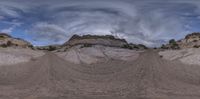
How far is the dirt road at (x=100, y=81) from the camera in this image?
97.6ft

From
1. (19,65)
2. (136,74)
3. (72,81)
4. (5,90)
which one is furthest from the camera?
(19,65)

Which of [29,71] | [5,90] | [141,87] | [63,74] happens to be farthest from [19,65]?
[141,87]

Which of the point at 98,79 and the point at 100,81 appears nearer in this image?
the point at 100,81

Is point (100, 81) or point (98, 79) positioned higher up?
point (98, 79)

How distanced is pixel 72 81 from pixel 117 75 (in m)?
5.51

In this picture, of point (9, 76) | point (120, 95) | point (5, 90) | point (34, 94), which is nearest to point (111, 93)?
point (120, 95)

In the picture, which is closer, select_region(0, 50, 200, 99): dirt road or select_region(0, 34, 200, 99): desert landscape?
select_region(0, 50, 200, 99): dirt road

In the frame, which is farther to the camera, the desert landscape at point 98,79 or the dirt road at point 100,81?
the desert landscape at point 98,79

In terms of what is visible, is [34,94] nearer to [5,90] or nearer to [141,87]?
[5,90]

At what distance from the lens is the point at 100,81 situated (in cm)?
3709

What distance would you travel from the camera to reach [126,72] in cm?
4178

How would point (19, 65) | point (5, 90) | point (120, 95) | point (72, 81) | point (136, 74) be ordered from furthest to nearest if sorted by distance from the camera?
point (19, 65) < point (136, 74) < point (72, 81) < point (5, 90) < point (120, 95)

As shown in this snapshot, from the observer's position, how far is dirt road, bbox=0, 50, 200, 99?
29.8 m

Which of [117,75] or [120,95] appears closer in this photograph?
[120,95]
